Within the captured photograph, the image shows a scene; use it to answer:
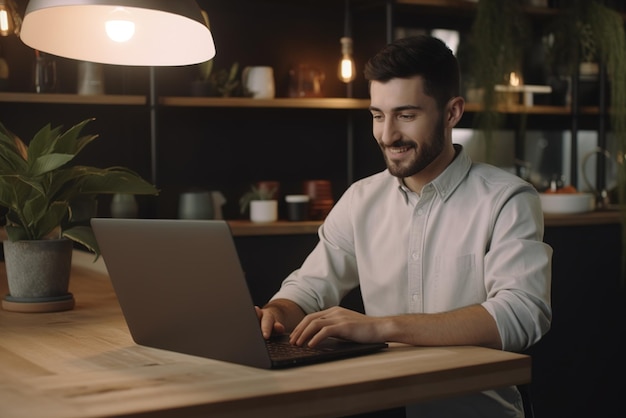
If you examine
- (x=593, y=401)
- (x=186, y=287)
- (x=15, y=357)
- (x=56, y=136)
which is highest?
(x=56, y=136)

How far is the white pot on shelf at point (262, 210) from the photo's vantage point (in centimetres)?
366

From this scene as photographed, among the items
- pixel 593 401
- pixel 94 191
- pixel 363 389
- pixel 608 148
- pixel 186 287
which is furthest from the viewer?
pixel 608 148

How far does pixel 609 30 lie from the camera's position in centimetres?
409

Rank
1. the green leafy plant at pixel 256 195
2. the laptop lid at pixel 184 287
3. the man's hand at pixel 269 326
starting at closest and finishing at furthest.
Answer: the laptop lid at pixel 184 287
the man's hand at pixel 269 326
the green leafy plant at pixel 256 195

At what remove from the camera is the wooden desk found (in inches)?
42.9

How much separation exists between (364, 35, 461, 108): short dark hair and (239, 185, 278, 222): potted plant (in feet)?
5.56

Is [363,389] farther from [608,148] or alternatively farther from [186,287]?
[608,148]

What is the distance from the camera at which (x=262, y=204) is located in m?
3.65

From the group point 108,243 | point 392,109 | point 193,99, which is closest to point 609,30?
point 193,99

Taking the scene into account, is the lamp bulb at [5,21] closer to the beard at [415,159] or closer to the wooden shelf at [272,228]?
the wooden shelf at [272,228]

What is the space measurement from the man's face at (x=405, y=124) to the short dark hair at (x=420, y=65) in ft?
0.05

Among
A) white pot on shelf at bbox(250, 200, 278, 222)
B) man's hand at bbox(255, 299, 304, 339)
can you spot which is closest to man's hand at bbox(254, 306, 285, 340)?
man's hand at bbox(255, 299, 304, 339)

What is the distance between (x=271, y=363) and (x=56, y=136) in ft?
3.01

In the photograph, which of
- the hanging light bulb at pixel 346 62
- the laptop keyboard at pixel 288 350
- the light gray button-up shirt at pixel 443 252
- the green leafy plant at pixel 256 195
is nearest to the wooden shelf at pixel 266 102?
the hanging light bulb at pixel 346 62
